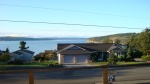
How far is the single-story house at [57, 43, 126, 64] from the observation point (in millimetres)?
56156

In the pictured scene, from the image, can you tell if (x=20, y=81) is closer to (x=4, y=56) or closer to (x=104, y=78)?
(x=104, y=78)

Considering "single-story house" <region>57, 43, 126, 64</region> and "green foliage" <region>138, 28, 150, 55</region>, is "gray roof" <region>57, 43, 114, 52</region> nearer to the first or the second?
"single-story house" <region>57, 43, 126, 64</region>

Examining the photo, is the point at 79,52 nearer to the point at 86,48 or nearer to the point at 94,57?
the point at 94,57

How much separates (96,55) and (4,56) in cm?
1916

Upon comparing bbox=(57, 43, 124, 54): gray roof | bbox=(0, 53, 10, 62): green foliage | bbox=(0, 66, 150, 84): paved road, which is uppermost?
bbox=(57, 43, 124, 54): gray roof

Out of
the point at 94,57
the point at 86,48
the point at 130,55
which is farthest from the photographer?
the point at 86,48

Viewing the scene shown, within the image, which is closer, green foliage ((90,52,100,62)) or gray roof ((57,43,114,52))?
green foliage ((90,52,100,62))

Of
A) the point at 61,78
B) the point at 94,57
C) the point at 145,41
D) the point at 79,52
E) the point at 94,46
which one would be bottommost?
the point at 61,78

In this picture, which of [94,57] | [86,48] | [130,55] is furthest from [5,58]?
[130,55]

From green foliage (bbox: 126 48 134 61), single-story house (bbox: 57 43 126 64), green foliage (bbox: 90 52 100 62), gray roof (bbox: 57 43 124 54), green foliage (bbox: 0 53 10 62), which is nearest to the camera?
green foliage (bbox: 0 53 10 62)

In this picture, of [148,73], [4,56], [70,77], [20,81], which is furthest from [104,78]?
[4,56]

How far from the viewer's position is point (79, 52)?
56.7 meters

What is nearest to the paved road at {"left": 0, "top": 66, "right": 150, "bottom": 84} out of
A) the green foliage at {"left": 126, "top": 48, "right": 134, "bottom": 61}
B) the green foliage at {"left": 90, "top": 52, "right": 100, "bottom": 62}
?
the green foliage at {"left": 126, "top": 48, "right": 134, "bottom": 61}

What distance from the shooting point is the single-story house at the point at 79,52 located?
5616 centimetres
